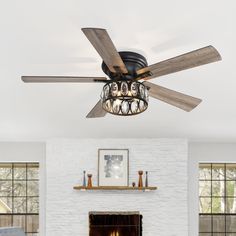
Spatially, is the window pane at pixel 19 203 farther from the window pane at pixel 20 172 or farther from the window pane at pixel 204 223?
the window pane at pixel 204 223

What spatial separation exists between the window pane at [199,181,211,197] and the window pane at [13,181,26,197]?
11.4 feet

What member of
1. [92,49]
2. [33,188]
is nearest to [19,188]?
A: [33,188]

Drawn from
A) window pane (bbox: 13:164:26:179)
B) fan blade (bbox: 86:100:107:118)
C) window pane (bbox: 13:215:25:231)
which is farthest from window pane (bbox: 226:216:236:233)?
fan blade (bbox: 86:100:107:118)

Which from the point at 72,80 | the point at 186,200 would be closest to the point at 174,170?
the point at 186,200

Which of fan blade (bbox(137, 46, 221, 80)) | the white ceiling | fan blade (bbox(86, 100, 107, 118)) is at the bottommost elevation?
fan blade (bbox(86, 100, 107, 118))

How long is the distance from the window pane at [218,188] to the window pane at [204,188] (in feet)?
0.32

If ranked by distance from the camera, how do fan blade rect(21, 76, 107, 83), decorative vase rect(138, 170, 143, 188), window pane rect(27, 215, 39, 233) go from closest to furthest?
1. fan blade rect(21, 76, 107, 83)
2. decorative vase rect(138, 170, 143, 188)
3. window pane rect(27, 215, 39, 233)

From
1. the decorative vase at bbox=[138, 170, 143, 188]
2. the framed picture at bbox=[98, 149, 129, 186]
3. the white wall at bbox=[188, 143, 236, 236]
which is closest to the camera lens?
the decorative vase at bbox=[138, 170, 143, 188]

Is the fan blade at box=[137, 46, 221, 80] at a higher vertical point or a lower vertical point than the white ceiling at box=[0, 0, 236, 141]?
lower

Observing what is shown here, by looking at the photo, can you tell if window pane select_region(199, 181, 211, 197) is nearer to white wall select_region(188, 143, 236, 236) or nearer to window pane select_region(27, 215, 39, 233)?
white wall select_region(188, 143, 236, 236)

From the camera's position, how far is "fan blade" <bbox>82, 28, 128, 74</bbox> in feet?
5.44

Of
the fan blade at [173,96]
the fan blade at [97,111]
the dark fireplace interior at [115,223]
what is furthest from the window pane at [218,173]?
the fan blade at [173,96]

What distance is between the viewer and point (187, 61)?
1968 millimetres

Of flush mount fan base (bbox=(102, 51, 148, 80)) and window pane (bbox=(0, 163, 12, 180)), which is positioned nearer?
flush mount fan base (bbox=(102, 51, 148, 80))
